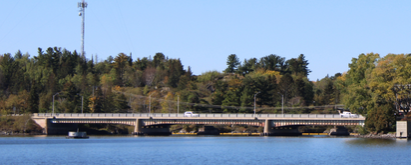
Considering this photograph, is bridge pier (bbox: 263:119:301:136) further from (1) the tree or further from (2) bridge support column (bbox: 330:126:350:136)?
(1) the tree

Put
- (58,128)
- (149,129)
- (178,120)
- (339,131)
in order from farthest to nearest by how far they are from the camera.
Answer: (58,128), (339,131), (149,129), (178,120)

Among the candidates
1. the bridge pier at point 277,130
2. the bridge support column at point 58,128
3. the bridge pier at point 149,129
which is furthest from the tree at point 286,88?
the bridge support column at point 58,128

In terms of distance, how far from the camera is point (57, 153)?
69.0 metres

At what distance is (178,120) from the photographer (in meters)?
125

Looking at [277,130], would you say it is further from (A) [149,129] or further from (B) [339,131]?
(A) [149,129]

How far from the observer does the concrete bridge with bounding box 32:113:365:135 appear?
114 metres

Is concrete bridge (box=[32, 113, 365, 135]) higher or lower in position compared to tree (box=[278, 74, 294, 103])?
lower

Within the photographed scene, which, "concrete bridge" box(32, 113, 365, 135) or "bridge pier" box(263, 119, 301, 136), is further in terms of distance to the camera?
"bridge pier" box(263, 119, 301, 136)

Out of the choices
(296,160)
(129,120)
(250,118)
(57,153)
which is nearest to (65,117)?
(129,120)

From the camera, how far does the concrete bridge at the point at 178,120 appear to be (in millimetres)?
113875

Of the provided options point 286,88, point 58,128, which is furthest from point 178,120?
point 286,88

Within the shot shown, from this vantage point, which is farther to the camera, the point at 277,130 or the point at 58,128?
the point at 58,128

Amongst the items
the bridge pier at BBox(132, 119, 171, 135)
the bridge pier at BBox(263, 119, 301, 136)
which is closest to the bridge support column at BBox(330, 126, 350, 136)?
the bridge pier at BBox(263, 119, 301, 136)

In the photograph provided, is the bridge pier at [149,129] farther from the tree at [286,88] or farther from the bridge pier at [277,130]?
the tree at [286,88]
